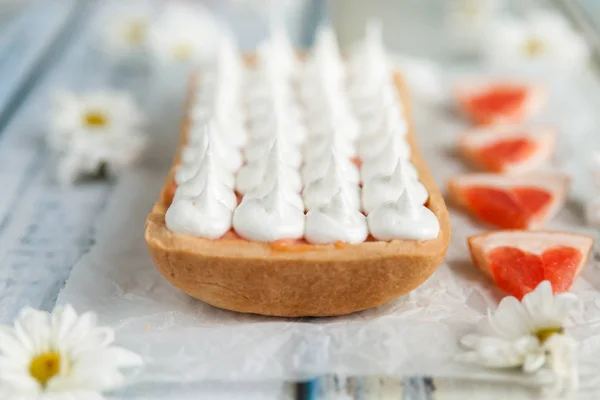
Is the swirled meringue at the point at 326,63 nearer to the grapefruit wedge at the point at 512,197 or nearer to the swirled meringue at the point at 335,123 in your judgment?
the swirled meringue at the point at 335,123

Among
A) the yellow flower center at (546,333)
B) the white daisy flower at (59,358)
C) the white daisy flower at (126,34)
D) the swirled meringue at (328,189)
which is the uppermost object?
the swirled meringue at (328,189)

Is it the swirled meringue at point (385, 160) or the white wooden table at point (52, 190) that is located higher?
the swirled meringue at point (385, 160)

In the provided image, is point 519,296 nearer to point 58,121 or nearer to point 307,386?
point 307,386

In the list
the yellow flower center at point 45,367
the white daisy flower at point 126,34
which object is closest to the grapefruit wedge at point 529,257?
the yellow flower center at point 45,367

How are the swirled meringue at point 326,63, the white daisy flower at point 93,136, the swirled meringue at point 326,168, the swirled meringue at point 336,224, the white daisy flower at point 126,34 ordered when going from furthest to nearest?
1. the white daisy flower at point 126,34
2. the swirled meringue at point 326,63
3. the white daisy flower at point 93,136
4. the swirled meringue at point 326,168
5. the swirled meringue at point 336,224

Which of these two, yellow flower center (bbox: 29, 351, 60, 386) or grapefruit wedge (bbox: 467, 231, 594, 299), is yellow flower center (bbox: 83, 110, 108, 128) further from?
grapefruit wedge (bbox: 467, 231, 594, 299)
